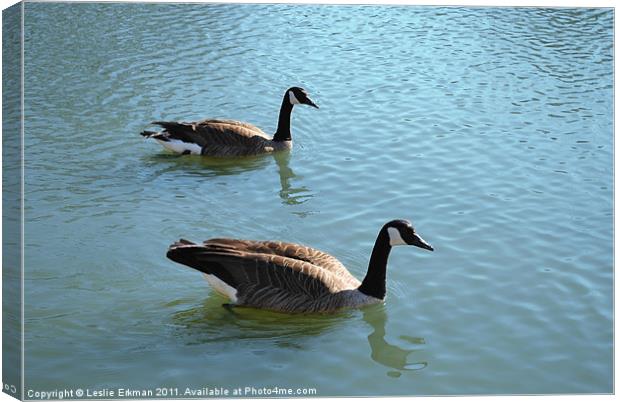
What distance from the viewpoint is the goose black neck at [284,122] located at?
17.4m

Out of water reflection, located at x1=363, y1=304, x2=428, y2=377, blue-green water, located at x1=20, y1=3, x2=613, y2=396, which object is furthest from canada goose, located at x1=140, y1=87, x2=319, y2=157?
→ water reflection, located at x1=363, y1=304, x2=428, y2=377

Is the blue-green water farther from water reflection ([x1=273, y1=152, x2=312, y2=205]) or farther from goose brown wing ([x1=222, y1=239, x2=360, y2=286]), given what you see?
goose brown wing ([x1=222, y1=239, x2=360, y2=286])

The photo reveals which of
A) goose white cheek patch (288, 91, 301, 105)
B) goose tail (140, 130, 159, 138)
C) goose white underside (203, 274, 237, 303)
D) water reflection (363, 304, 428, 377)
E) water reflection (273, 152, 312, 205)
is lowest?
water reflection (363, 304, 428, 377)

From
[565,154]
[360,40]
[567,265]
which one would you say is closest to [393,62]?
[360,40]

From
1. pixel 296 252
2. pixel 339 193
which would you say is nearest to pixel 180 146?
pixel 339 193

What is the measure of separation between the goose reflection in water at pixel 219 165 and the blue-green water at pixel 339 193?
0.06 metres

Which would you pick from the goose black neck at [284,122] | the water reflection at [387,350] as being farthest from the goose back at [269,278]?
the goose black neck at [284,122]

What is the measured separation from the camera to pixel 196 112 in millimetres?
17578

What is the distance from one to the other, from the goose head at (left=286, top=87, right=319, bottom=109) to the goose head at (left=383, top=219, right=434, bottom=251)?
4.97 m

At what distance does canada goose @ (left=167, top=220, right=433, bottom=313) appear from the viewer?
39.7 feet

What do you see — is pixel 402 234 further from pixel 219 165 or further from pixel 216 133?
pixel 216 133

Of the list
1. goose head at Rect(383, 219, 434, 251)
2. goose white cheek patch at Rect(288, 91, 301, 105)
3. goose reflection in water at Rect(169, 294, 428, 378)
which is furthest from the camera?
goose white cheek patch at Rect(288, 91, 301, 105)

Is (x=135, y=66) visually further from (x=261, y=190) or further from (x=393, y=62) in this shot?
(x=393, y=62)

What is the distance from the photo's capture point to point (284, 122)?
57.2 ft
